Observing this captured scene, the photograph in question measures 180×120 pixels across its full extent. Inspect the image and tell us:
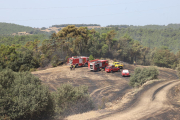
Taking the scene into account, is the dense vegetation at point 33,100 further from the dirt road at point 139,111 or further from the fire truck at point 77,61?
the fire truck at point 77,61

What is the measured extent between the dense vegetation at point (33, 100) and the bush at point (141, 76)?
43.6ft

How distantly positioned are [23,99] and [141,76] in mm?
19361

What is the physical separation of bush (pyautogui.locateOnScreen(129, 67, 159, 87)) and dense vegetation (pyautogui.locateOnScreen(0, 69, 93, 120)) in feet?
43.6

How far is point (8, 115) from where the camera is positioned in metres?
10.1

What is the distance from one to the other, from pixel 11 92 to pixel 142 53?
80.8m

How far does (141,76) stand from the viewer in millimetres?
26062

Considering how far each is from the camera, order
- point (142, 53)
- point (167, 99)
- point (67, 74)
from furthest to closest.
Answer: point (142, 53) → point (67, 74) → point (167, 99)

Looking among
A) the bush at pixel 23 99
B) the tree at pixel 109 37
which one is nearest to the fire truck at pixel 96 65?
the bush at pixel 23 99

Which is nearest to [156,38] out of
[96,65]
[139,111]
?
[96,65]

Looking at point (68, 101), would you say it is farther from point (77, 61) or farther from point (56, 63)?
point (56, 63)

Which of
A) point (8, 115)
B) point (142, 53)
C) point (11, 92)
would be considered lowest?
point (142, 53)

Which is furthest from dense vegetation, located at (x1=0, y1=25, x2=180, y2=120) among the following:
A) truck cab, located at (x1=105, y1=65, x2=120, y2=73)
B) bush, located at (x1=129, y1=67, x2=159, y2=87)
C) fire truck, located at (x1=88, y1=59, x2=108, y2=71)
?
fire truck, located at (x1=88, y1=59, x2=108, y2=71)

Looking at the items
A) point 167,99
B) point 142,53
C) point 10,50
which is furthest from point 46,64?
point 142,53

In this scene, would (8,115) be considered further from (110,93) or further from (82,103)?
(110,93)
